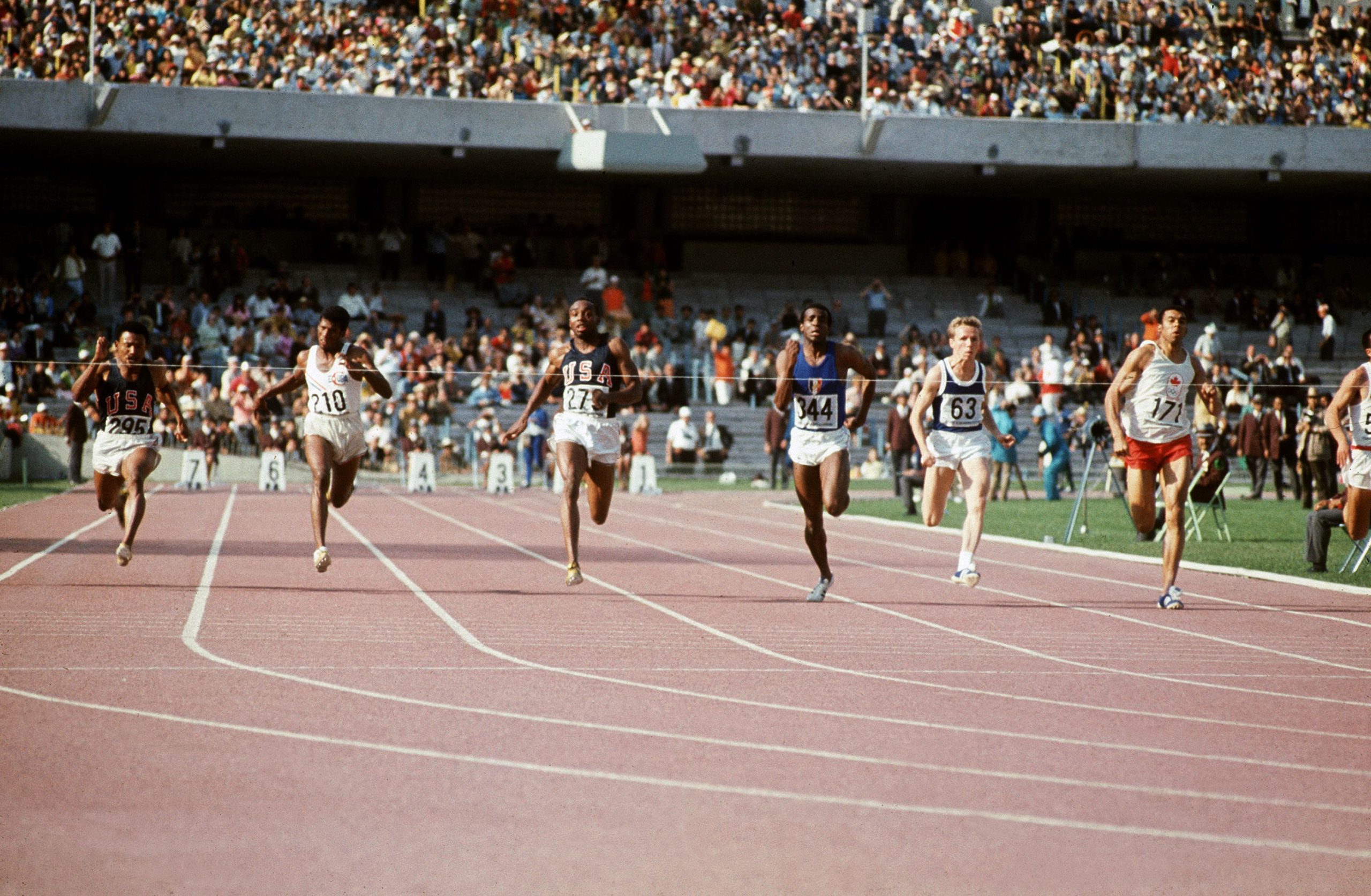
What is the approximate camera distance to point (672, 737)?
6.26 metres

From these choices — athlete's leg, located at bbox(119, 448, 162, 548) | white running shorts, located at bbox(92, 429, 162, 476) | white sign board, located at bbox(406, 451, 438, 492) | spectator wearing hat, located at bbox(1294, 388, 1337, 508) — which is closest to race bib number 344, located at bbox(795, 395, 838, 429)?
athlete's leg, located at bbox(119, 448, 162, 548)

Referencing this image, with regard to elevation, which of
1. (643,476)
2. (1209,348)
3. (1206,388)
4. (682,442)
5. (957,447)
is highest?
(1209,348)

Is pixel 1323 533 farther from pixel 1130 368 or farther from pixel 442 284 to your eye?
pixel 442 284

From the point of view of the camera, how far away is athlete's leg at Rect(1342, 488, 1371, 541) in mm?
11047

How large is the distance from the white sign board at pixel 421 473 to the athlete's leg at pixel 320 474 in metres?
15.7

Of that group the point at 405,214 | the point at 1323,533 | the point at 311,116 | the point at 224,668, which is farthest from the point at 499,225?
the point at 224,668

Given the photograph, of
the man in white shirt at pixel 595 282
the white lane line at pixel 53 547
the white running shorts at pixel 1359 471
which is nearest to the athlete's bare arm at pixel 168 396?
the white lane line at pixel 53 547

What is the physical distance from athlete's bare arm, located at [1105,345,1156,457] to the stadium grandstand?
0.78 ft

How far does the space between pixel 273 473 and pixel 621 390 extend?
17046 mm

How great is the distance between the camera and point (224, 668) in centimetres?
776

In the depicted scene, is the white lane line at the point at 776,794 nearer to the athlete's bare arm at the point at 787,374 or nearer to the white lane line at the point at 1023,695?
the white lane line at the point at 1023,695

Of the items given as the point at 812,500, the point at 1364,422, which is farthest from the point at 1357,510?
the point at 812,500

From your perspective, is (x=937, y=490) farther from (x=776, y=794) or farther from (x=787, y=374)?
(x=776, y=794)

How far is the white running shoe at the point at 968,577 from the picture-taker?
1134 centimetres
